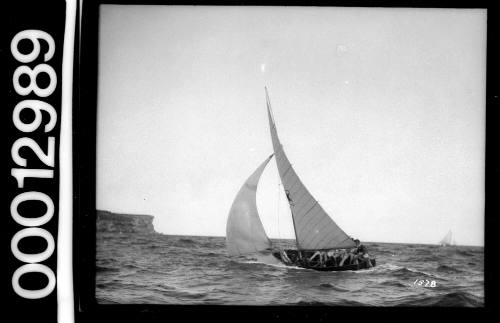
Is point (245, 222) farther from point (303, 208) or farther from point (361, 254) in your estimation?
point (361, 254)

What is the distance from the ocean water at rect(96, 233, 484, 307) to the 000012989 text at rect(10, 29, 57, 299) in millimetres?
367

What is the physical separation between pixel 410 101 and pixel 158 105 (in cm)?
158

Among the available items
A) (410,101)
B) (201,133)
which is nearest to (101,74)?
(201,133)

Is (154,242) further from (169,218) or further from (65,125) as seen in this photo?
(65,125)

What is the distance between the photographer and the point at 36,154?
3332mm

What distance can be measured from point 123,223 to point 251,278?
868 mm

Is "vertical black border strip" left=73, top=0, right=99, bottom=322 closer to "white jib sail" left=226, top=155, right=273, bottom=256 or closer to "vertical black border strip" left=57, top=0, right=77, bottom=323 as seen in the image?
"vertical black border strip" left=57, top=0, right=77, bottom=323

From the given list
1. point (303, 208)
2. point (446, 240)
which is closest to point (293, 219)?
point (303, 208)

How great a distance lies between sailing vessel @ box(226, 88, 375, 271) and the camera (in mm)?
3508

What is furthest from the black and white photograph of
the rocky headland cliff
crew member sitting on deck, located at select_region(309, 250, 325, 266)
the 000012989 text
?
Result: the 000012989 text

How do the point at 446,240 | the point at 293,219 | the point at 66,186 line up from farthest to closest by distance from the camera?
the point at 293,219 → the point at 446,240 → the point at 66,186

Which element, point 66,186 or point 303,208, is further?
point 303,208

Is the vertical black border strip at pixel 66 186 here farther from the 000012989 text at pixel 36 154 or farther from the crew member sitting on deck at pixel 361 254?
the crew member sitting on deck at pixel 361 254

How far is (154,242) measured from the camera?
353cm
